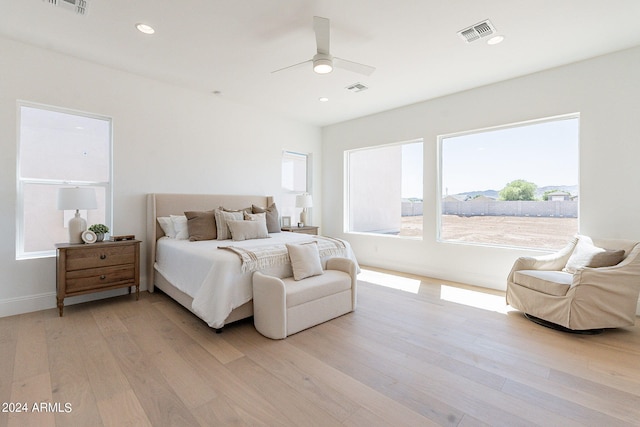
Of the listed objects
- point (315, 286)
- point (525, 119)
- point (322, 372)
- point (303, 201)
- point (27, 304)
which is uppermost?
point (525, 119)

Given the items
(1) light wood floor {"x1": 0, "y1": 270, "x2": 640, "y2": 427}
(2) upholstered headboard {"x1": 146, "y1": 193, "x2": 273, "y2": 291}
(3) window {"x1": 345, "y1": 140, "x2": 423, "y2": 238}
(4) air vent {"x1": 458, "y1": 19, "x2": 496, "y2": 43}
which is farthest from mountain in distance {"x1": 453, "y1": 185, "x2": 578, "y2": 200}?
(2) upholstered headboard {"x1": 146, "y1": 193, "x2": 273, "y2": 291}

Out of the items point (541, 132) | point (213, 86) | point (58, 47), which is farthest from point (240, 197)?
point (541, 132)

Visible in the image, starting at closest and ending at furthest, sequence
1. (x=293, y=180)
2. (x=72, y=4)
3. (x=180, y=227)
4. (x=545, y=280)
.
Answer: (x=72, y=4)
(x=545, y=280)
(x=180, y=227)
(x=293, y=180)

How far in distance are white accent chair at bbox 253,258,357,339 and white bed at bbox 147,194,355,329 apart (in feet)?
0.55

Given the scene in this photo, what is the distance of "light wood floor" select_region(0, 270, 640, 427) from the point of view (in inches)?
65.9

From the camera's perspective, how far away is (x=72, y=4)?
2418 mm

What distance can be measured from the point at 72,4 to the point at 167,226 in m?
2.44

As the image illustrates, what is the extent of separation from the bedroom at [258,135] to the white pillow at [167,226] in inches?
11.5

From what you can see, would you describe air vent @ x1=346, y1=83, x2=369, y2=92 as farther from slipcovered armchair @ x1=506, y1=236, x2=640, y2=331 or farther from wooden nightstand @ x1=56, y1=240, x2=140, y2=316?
wooden nightstand @ x1=56, y1=240, x2=140, y2=316

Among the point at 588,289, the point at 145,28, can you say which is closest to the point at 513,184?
the point at 588,289

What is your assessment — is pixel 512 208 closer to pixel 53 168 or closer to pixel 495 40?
pixel 495 40

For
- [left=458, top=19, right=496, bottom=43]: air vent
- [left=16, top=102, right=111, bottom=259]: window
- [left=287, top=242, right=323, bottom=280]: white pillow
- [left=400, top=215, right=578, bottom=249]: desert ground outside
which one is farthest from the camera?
[left=400, top=215, right=578, bottom=249]: desert ground outside

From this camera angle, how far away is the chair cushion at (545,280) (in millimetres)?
2766

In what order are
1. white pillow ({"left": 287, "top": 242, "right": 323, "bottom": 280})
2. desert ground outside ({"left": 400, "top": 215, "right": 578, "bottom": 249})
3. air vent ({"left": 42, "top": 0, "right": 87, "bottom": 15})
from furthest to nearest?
1. desert ground outside ({"left": 400, "top": 215, "right": 578, "bottom": 249})
2. white pillow ({"left": 287, "top": 242, "right": 323, "bottom": 280})
3. air vent ({"left": 42, "top": 0, "right": 87, "bottom": 15})
